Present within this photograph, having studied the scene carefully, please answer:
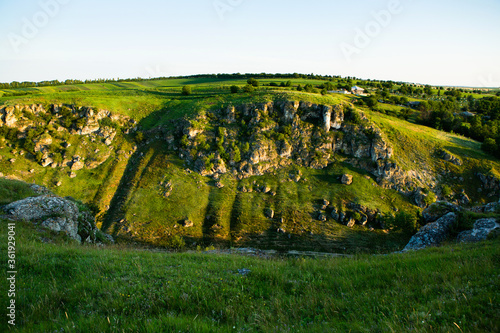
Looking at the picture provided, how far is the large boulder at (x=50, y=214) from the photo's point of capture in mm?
17984

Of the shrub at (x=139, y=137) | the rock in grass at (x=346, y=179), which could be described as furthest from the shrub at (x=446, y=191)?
the shrub at (x=139, y=137)

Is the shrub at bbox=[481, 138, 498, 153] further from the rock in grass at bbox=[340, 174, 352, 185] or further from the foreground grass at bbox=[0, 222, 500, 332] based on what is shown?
the foreground grass at bbox=[0, 222, 500, 332]

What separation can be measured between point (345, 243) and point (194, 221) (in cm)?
3971

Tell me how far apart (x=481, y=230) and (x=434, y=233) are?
487cm

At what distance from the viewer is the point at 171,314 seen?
5707 mm

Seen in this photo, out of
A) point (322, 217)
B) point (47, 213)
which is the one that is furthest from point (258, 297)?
point (322, 217)

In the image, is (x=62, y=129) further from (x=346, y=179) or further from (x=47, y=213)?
(x=346, y=179)

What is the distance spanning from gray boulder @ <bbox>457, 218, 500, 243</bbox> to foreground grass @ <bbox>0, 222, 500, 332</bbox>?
10.6 meters

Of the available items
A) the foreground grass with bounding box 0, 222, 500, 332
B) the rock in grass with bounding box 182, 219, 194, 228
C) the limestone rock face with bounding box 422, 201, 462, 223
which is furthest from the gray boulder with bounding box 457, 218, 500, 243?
the rock in grass with bounding box 182, 219, 194, 228

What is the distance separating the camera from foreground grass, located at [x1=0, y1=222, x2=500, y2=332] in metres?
4.98

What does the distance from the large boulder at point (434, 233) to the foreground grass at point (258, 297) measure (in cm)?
1432

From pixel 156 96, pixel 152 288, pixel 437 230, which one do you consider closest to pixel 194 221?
pixel 437 230

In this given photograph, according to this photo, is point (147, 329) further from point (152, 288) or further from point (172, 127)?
point (172, 127)

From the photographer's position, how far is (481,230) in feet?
57.9
